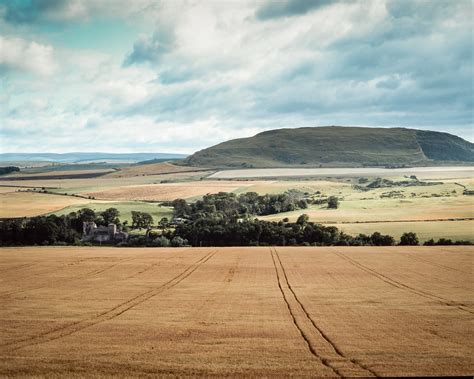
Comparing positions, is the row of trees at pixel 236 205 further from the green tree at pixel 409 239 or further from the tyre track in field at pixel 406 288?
the tyre track in field at pixel 406 288

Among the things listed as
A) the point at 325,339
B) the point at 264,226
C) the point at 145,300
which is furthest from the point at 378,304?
the point at 264,226

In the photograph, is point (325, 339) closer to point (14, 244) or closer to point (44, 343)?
point (44, 343)

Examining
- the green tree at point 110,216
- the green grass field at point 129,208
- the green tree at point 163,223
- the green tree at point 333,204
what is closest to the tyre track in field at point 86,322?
the green tree at point 163,223

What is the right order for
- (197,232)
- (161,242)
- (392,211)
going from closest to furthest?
(161,242) → (197,232) → (392,211)

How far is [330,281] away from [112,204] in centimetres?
8981

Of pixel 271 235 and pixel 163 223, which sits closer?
pixel 271 235

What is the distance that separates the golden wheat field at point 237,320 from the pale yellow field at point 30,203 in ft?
208

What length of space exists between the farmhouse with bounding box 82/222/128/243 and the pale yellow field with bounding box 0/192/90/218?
47.0 ft

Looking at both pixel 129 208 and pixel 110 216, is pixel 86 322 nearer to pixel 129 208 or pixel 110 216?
pixel 110 216

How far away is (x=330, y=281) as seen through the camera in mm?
44031

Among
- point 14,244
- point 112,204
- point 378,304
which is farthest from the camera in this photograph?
point 112,204

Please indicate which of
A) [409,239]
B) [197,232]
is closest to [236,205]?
[197,232]

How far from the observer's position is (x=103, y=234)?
102 metres

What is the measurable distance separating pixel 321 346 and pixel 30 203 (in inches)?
4595
